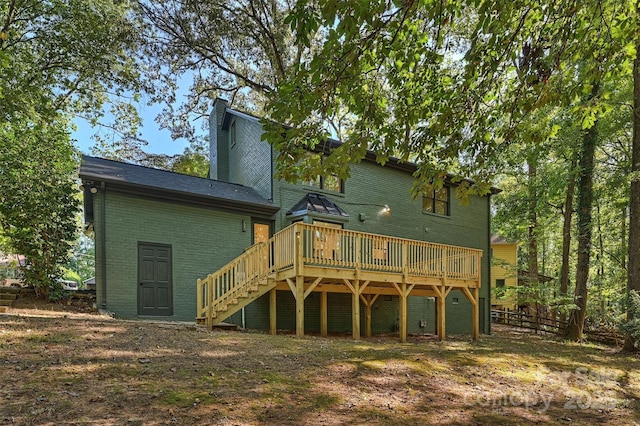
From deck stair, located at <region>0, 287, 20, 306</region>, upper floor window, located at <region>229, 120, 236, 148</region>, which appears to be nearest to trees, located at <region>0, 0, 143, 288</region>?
deck stair, located at <region>0, 287, 20, 306</region>

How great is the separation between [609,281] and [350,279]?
1582cm

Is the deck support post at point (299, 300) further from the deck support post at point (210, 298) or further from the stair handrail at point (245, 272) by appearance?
the deck support post at point (210, 298)

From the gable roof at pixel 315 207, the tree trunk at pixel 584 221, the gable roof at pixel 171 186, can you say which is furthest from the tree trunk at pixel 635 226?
the gable roof at pixel 171 186

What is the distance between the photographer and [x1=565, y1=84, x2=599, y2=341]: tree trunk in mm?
15586

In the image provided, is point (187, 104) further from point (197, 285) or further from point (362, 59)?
point (362, 59)

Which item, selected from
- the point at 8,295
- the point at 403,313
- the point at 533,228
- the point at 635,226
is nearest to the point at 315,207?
the point at 403,313

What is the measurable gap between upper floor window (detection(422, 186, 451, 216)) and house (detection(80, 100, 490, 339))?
0.99 metres


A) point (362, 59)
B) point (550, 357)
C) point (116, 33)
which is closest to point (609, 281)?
point (550, 357)

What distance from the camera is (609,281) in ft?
63.8

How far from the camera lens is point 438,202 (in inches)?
677

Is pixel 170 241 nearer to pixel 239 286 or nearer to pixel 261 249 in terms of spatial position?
pixel 239 286

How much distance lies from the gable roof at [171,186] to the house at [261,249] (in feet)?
0.12

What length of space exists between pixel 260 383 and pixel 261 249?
229 inches

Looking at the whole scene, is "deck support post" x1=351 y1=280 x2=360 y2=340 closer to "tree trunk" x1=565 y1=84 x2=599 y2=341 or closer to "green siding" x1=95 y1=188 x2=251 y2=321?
"green siding" x1=95 y1=188 x2=251 y2=321
